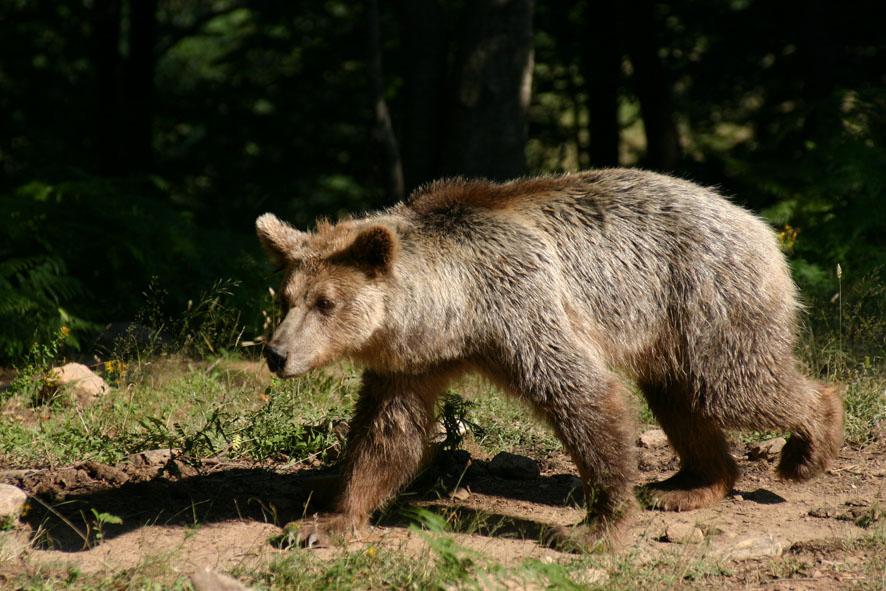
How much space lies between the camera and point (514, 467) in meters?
6.69

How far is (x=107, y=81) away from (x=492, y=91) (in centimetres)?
530

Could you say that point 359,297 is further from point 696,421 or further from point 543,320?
point 696,421

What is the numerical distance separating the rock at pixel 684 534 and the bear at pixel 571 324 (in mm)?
293

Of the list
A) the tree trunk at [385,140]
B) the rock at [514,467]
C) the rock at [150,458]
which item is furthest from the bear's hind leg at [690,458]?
the tree trunk at [385,140]

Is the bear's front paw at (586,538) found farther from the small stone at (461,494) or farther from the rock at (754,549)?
the small stone at (461,494)

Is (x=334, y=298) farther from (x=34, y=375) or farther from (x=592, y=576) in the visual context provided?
(x=34, y=375)

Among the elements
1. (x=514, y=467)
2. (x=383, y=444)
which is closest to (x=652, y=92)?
(x=514, y=467)

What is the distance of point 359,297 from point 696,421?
2.17m

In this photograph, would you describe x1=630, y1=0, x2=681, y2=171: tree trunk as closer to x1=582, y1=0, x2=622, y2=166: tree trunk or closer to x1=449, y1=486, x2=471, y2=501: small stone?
x1=582, y1=0, x2=622, y2=166: tree trunk

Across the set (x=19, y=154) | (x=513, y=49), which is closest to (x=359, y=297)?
(x=513, y=49)

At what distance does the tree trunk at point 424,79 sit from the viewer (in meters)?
10.5

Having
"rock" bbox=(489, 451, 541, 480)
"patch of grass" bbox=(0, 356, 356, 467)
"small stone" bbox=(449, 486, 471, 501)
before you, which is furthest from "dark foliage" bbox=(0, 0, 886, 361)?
"small stone" bbox=(449, 486, 471, 501)

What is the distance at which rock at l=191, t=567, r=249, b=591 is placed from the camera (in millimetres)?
4352

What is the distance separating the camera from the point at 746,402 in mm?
5992
